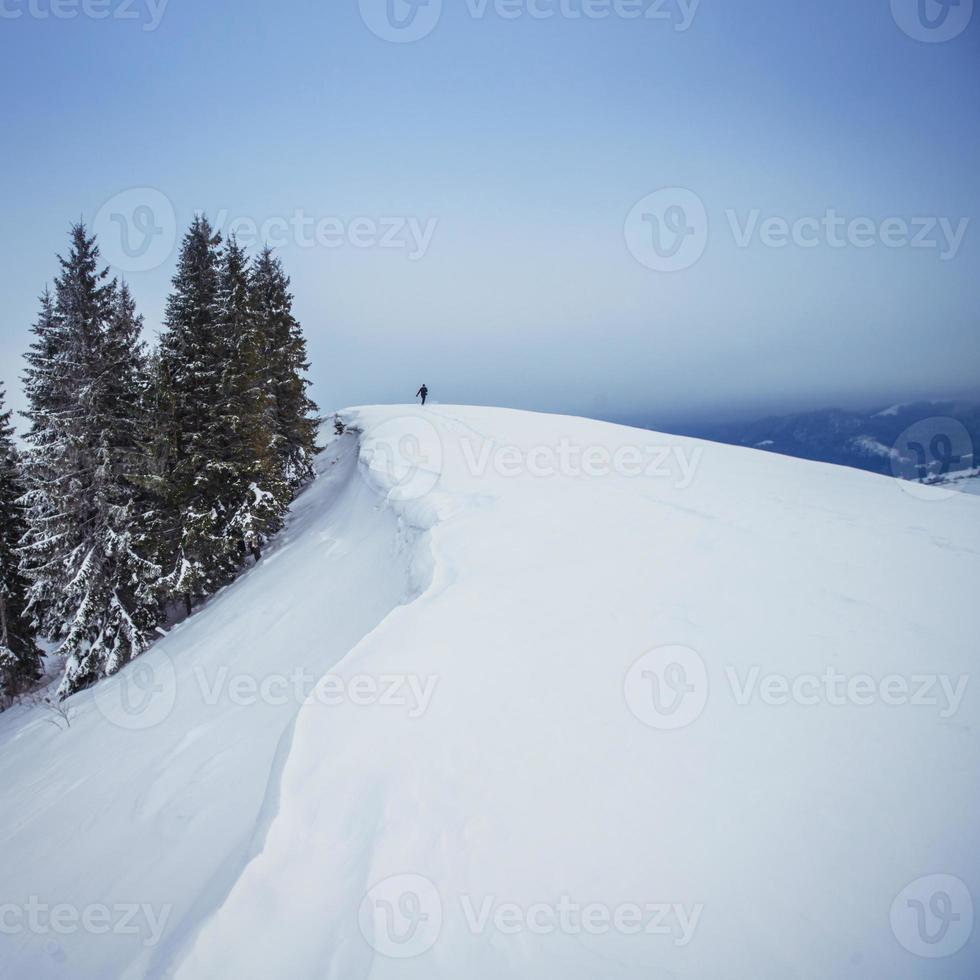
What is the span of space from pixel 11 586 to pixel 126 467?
287 inches

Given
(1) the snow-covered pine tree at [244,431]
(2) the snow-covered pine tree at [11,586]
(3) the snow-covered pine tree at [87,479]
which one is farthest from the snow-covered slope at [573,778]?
(2) the snow-covered pine tree at [11,586]

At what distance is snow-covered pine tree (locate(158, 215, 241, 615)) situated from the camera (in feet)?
48.6

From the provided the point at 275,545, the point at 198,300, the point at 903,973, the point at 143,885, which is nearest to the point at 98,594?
the point at 275,545

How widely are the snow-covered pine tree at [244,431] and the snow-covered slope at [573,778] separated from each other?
8451 mm

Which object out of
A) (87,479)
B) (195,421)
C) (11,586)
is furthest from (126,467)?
(11,586)

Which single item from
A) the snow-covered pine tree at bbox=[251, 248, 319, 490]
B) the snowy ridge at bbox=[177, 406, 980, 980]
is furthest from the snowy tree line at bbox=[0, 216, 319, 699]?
the snowy ridge at bbox=[177, 406, 980, 980]

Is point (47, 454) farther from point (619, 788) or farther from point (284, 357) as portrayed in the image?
point (619, 788)

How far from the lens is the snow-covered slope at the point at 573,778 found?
101 inches

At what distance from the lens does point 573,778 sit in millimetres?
3326

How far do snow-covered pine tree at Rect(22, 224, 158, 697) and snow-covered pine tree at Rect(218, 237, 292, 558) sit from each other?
8.50ft

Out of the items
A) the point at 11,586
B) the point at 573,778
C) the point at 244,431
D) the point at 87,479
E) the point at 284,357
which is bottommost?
the point at 11,586

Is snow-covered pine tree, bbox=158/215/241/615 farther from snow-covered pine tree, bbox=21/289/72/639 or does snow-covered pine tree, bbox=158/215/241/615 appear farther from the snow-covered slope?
the snow-covered slope

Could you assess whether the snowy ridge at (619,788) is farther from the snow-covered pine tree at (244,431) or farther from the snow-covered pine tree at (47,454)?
the snow-covered pine tree at (47,454)

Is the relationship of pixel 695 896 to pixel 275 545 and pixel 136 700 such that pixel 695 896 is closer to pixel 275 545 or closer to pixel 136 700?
pixel 136 700
